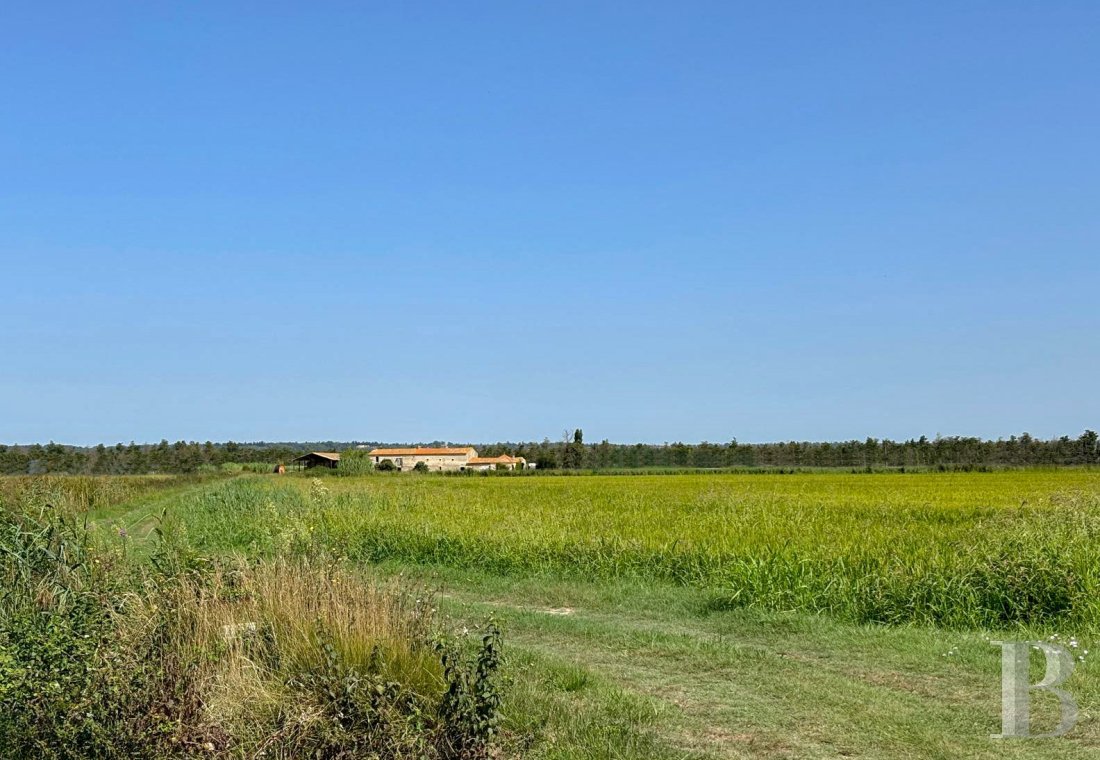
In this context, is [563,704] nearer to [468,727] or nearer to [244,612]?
[468,727]

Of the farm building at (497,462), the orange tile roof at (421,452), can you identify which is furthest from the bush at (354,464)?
the orange tile roof at (421,452)

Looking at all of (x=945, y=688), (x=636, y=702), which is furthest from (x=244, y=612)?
(x=945, y=688)

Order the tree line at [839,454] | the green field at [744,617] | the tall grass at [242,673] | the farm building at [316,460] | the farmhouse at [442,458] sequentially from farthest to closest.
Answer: the farmhouse at [442,458], the farm building at [316,460], the tree line at [839,454], the green field at [744,617], the tall grass at [242,673]

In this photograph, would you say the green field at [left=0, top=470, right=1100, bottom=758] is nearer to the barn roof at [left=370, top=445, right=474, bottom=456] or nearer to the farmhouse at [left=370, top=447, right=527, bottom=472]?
the farmhouse at [left=370, top=447, right=527, bottom=472]

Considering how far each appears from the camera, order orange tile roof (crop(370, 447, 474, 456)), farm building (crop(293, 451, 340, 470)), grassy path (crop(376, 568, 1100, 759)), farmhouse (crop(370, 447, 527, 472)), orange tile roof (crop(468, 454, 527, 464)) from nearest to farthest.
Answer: grassy path (crop(376, 568, 1100, 759)), farm building (crop(293, 451, 340, 470)), orange tile roof (crop(468, 454, 527, 464)), farmhouse (crop(370, 447, 527, 472)), orange tile roof (crop(370, 447, 474, 456))

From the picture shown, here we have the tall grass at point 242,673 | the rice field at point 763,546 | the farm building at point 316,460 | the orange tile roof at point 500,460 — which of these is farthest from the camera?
the orange tile roof at point 500,460

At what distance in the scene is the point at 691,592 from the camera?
1273 centimetres

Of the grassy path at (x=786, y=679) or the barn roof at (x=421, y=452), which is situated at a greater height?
the grassy path at (x=786, y=679)

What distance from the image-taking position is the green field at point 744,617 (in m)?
6.30

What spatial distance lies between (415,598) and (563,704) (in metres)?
2.03

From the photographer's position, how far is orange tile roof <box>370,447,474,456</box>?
12900 cm

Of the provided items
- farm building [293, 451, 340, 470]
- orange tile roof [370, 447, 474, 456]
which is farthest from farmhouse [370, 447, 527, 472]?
farm building [293, 451, 340, 470]

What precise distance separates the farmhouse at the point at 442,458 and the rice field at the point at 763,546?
94938 mm

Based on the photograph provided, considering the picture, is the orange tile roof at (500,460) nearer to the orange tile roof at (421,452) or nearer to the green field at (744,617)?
the orange tile roof at (421,452)
